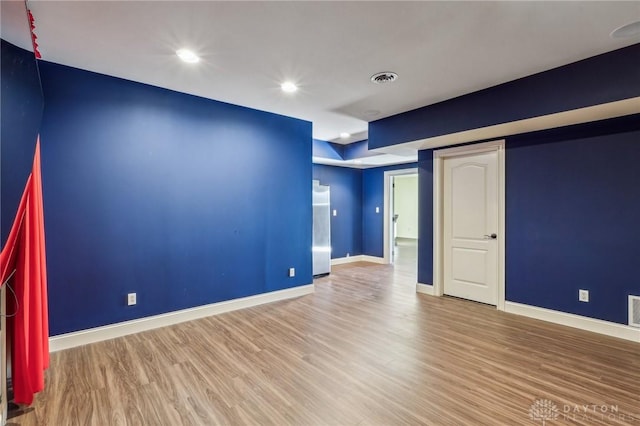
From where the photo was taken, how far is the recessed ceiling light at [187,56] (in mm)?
2609

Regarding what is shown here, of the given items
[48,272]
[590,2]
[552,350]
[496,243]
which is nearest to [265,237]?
[48,272]

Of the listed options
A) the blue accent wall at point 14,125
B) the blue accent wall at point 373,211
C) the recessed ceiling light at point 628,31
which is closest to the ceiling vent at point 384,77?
the recessed ceiling light at point 628,31

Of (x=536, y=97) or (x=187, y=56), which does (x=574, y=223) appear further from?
(x=187, y=56)

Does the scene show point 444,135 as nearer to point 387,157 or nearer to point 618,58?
point 618,58

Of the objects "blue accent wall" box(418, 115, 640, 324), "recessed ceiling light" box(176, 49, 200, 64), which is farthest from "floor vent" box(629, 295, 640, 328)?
"recessed ceiling light" box(176, 49, 200, 64)

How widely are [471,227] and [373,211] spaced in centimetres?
328

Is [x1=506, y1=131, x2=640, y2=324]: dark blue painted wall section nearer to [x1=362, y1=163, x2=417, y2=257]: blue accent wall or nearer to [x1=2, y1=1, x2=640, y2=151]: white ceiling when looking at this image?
[x1=2, y1=1, x2=640, y2=151]: white ceiling

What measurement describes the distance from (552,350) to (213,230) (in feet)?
12.6

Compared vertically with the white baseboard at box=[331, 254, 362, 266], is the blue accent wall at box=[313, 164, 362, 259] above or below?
above

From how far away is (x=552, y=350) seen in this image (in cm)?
279

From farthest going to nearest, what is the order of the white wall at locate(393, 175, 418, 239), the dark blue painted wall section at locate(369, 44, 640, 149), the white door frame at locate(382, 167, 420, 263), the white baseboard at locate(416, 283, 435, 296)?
the white wall at locate(393, 175, 418, 239) → the white door frame at locate(382, 167, 420, 263) → the white baseboard at locate(416, 283, 435, 296) → the dark blue painted wall section at locate(369, 44, 640, 149)

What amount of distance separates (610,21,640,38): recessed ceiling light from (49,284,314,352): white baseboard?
14.2ft

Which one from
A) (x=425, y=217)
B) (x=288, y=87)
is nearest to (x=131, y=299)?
(x=288, y=87)

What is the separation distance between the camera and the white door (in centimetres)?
409
